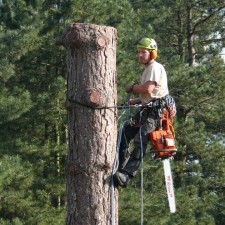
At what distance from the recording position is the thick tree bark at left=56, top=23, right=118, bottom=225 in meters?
4.84

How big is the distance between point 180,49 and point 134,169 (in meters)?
15.8

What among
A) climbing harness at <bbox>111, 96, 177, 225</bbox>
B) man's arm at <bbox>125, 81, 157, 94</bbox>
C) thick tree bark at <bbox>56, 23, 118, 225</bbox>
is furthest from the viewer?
climbing harness at <bbox>111, 96, 177, 225</bbox>

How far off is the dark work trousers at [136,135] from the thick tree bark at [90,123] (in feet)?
1.45

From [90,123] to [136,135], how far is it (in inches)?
31.1

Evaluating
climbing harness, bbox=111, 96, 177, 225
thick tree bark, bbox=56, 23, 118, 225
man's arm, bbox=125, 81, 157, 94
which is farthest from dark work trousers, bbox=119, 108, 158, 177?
thick tree bark, bbox=56, 23, 118, 225

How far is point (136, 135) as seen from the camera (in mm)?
5602

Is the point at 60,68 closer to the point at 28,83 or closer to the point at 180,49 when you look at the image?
the point at 28,83

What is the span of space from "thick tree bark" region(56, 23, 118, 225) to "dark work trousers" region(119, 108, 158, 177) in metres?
0.44

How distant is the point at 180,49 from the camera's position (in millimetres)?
20891

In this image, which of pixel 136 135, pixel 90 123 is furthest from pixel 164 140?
pixel 90 123

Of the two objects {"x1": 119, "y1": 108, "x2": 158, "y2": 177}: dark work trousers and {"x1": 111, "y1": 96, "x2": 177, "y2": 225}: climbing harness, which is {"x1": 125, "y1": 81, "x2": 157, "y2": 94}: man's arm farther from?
{"x1": 119, "y1": 108, "x2": 158, "y2": 177}: dark work trousers

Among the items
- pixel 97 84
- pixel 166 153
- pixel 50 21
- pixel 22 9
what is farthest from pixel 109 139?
pixel 50 21

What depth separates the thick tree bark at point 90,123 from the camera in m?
4.84

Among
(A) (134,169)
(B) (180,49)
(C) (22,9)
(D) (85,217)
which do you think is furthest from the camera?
(B) (180,49)
